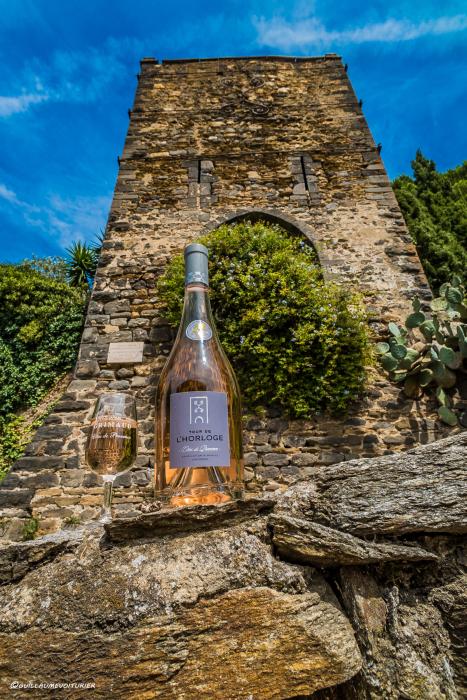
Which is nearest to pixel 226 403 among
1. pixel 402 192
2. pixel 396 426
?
pixel 396 426

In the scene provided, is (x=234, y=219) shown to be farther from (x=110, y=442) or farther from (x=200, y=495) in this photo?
(x=200, y=495)

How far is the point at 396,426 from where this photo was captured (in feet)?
13.8

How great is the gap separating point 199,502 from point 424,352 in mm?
3689

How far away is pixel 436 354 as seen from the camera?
4066 mm

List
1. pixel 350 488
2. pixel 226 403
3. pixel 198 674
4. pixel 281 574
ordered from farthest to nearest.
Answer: pixel 226 403, pixel 350 488, pixel 281 574, pixel 198 674

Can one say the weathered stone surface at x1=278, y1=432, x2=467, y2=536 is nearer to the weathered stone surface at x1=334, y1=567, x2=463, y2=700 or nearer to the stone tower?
the weathered stone surface at x1=334, y1=567, x2=463, y2=700

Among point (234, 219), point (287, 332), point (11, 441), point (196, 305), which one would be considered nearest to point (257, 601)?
point (196, 305)

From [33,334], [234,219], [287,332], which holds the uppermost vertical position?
[234,219]

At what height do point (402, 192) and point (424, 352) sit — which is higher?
point (402, 192)

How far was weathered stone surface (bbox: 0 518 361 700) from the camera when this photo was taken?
97cm

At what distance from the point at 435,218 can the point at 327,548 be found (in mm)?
11121

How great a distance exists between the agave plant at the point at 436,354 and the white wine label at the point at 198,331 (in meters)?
2.97

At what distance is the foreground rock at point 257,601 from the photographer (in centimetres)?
98

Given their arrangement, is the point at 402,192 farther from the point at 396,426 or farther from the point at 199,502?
the point at 199,502
